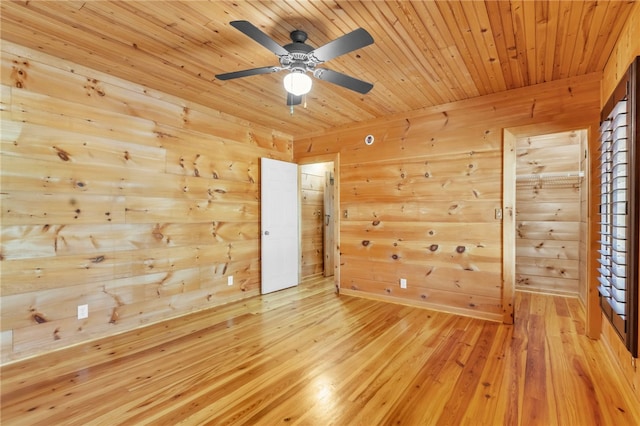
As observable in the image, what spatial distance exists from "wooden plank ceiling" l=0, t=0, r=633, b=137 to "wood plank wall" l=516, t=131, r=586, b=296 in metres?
1.93

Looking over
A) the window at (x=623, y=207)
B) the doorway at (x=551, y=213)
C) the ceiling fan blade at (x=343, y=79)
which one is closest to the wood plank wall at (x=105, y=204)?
the ceiling fan blade at (x=343, y=79)

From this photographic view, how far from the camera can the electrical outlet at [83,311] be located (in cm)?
284

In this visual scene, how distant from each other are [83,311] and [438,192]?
4.07 metres

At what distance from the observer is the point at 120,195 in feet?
10.2

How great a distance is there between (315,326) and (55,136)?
3.09 m

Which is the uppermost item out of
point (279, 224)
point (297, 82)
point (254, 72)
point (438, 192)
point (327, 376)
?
point (254, 72)

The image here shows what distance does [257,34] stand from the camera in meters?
1.85

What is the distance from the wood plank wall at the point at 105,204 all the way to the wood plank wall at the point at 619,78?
395 centimetres

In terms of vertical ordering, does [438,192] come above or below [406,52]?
below

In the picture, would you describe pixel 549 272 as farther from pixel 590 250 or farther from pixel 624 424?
pixel 624 424

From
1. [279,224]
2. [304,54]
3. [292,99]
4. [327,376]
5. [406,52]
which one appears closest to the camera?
[304,54]

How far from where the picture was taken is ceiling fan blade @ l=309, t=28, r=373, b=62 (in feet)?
5.91

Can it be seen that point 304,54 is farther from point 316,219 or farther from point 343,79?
point 316,219

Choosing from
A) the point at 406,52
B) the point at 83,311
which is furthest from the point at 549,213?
the point at 83,311
